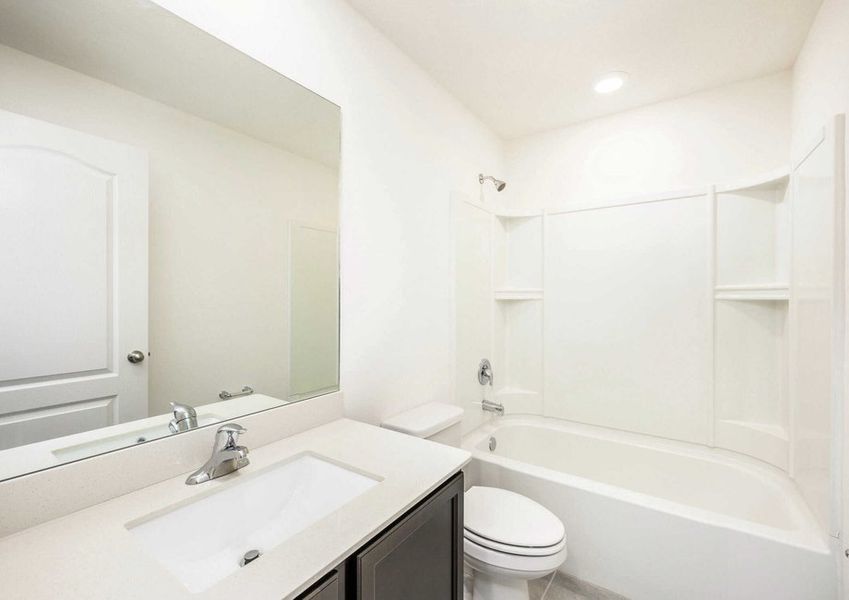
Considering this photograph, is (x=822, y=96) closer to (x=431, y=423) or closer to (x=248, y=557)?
(x=431, y=423)

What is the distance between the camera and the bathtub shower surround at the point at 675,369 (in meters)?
1.42

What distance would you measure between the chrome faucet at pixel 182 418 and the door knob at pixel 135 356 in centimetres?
15

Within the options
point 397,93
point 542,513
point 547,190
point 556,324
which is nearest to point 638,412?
point 556,324

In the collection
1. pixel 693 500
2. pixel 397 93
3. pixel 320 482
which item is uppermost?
pixel 397 93

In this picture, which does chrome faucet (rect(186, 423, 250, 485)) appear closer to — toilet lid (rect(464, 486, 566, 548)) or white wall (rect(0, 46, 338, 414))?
white wall (rect(0, 46, 338, 414))

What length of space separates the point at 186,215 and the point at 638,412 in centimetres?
257

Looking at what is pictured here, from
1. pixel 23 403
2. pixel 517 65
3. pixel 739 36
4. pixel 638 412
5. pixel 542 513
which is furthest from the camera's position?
pixel 638 412

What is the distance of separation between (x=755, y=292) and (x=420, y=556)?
2107 mm

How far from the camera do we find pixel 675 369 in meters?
2.24

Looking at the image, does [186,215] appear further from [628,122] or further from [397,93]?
[628,122]

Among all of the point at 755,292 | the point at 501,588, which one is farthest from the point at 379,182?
the point at 755,292

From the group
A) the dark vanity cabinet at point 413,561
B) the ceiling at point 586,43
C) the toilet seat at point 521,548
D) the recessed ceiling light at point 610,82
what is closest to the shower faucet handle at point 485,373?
the toilet seat at point 521,548

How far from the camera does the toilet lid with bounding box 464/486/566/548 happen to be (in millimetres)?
1371

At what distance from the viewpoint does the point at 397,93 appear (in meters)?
1.81
